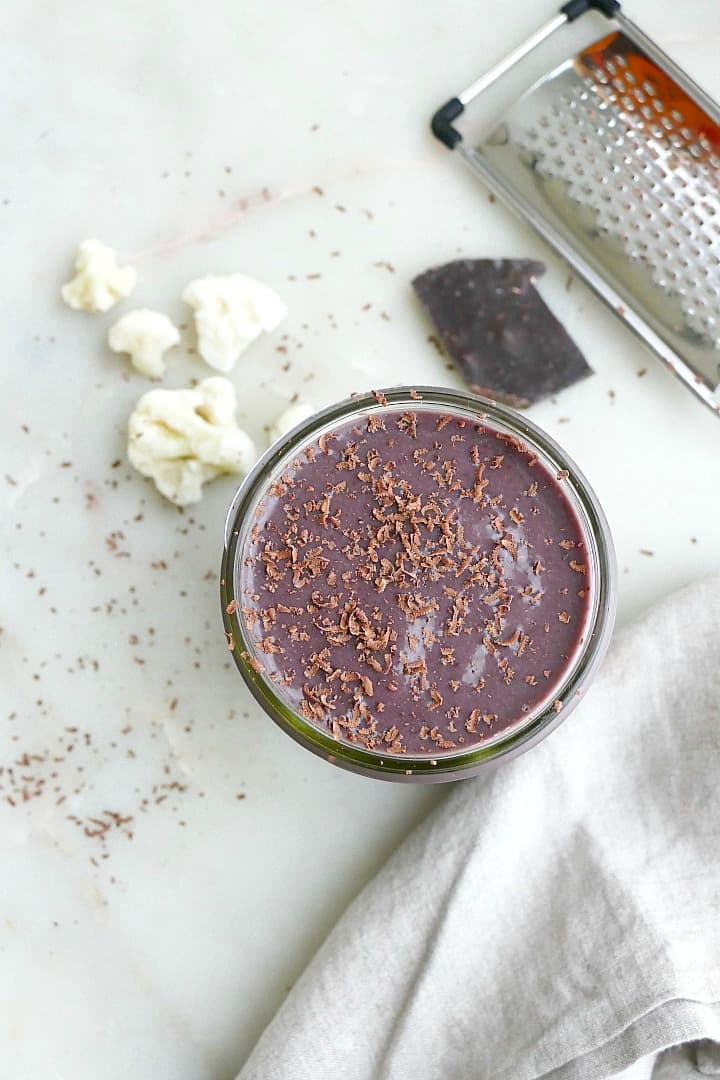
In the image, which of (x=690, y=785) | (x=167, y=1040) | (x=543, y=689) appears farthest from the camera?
(x=167, y=1040)

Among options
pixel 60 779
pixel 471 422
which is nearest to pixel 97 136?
pixel 471 422

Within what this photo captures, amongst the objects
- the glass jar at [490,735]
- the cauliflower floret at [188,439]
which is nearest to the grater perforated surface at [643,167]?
the glass jar at [490,735]

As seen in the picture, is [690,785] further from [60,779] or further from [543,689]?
[60,779]

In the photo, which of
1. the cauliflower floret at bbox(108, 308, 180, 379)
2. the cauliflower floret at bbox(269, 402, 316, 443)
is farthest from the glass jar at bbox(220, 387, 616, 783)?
the cauliflower floret at bbox(108, 308, 180, 379)

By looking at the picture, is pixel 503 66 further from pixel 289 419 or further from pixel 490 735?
pixel 490 735

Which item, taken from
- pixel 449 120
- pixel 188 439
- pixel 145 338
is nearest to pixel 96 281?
pixel 145 338

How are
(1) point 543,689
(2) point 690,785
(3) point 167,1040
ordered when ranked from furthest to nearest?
(3) point 167,1040
(2) point 690,785
(1) point 543,689
